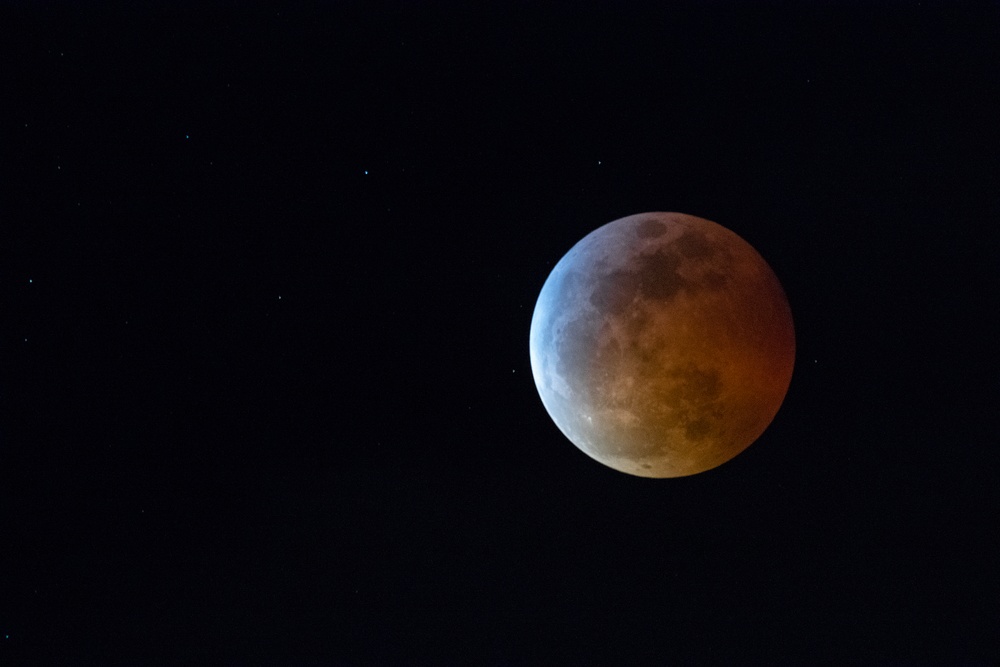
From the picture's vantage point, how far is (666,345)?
5785 mm

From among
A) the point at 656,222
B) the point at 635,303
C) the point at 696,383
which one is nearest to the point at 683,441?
the point at 696,383

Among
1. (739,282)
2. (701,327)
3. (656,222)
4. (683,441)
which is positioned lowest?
(683,441)

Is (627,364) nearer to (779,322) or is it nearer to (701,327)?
(701,327)

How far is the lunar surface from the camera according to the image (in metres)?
5.81

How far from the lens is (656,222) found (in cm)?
634

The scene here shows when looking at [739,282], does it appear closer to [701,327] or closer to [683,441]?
[701,327]

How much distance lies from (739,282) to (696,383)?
78 centimetres

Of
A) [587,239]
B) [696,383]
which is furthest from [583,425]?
[587,239]

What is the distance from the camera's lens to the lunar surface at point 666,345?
5.81 meters

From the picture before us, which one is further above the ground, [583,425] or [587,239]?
[587,239]

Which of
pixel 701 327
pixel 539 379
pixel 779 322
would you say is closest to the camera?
pixel 701 327

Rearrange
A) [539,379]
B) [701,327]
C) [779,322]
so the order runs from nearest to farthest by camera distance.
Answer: [701,327] < [779,322] < [539,379]

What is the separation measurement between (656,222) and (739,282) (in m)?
0.76

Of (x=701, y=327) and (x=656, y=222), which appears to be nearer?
(x=701, y=327)
